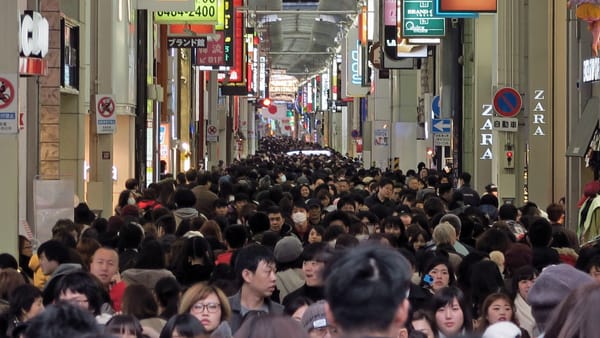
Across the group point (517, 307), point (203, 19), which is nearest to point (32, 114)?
point (517, 307)

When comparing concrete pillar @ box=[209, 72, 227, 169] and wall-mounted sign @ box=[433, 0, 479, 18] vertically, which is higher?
wall-mounted sign @ box=[433, 0, 479, 18]

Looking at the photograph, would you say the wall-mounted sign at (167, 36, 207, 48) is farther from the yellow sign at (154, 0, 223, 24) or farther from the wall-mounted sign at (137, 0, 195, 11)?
the wall-mounted sign at (137, 0, 195, 11)

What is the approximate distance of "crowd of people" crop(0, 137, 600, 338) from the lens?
415 centimetres

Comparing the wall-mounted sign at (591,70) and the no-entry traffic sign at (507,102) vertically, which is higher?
the wall-mounted sign at (591,70)

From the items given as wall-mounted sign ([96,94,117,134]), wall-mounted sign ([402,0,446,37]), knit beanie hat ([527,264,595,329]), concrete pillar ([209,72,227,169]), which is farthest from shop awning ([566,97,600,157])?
concrete pillar ([209,72,227,169])

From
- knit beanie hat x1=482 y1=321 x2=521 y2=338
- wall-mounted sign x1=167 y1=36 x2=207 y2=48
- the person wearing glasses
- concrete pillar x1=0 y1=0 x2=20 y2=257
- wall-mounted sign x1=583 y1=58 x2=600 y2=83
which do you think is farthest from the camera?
wall-mounted sign x1=167 y1=36 x2=207 y2=48

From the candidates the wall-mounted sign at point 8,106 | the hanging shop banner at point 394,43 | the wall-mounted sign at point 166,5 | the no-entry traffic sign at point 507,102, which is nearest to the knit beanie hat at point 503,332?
the wall-mounted sign at point 8,106

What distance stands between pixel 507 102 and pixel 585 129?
4249 mm

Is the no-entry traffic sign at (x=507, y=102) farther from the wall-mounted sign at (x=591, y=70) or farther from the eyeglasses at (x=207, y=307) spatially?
the eyeglasses at (x=207, y=307)

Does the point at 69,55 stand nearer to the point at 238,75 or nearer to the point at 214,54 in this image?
the point at 214,54

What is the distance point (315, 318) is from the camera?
23.9ft

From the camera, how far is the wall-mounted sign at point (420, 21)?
32969 mm

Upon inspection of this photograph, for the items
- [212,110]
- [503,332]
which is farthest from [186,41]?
[503,332]

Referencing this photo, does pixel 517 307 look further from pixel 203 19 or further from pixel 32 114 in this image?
pixel 203 19
